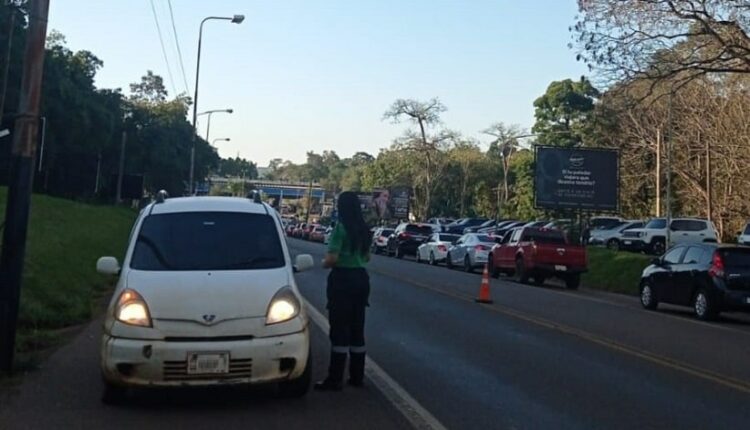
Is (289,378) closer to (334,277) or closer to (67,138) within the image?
(334,277)

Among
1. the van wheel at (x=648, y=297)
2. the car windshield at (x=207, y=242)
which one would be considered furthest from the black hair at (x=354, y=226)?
the van wheel at (x=648, y=297)

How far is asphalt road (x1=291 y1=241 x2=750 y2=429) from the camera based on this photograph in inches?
351

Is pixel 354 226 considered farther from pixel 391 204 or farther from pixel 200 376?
pixel 391 204

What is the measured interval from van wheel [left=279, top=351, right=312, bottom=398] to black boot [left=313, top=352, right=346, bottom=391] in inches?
16.3

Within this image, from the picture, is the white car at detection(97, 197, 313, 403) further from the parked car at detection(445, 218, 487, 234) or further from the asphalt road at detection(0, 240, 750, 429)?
the parked car at detection(445, 218, 487, 234)

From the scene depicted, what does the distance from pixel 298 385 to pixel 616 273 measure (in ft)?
83.7

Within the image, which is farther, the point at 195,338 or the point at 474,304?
the point at 474,304

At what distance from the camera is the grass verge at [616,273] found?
31.2 metres

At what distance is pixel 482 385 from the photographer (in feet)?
33.4

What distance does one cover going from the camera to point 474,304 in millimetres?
20203

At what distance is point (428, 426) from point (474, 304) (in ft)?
40.0

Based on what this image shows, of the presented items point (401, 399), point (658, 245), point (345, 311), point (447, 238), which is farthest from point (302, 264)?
point (658, 245)

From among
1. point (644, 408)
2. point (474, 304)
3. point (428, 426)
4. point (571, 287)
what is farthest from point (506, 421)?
point (571, 287)

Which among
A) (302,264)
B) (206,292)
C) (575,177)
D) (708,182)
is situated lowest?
(206,292)
